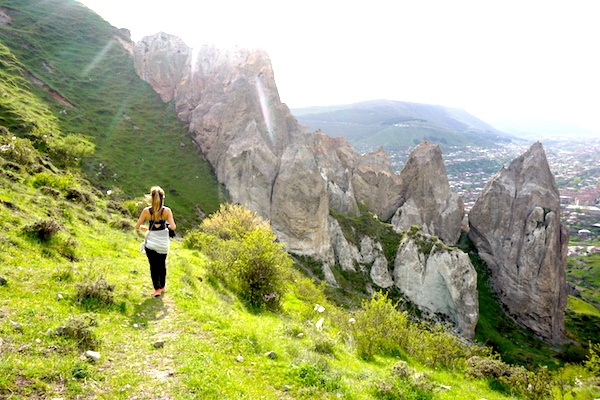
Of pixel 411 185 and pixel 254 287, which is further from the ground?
pixel 254 287

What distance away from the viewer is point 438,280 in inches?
2817

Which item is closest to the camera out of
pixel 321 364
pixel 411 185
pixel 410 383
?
pixel 321 364

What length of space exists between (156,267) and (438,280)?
2926 inches

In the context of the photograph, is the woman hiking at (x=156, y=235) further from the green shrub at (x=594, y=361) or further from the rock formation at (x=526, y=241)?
the rock formation at (x=526, y=241)

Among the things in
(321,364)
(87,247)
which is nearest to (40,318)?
(321,364)

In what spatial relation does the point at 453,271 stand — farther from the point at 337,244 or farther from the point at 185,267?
the point at 185,267

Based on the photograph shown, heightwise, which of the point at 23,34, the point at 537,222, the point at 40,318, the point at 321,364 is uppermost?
the point at 23,34

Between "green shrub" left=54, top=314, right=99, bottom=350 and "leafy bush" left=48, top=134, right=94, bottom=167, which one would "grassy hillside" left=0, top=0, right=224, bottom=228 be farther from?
"green shrub" left=54, top=314, right=99, bottom=350

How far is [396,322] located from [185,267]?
11.2 m

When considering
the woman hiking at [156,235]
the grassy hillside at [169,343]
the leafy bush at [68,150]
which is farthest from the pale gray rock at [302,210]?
the woman hiking at [156,235]

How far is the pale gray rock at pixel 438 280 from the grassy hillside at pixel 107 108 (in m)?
50.9

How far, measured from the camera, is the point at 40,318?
21.5 feet

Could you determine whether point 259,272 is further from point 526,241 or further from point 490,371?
point 526,241

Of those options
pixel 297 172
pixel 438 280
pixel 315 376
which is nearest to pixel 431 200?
pixel 438 280
